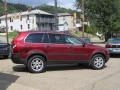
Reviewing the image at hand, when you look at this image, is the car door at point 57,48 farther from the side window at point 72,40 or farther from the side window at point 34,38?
the side window at point 34,38

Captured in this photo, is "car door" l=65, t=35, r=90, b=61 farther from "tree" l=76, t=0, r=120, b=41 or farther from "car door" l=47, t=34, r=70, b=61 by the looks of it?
"tree" l=76, t=0, r=120, b=41

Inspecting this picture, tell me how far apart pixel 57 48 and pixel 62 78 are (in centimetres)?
225

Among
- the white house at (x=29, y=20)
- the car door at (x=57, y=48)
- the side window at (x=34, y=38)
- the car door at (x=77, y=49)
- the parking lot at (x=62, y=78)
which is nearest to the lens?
the parking lot at (x=62, y=78)

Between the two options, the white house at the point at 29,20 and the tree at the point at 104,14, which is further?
the white house at the point at 29,20

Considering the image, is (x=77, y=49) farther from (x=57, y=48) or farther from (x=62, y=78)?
(x=62, y=78)

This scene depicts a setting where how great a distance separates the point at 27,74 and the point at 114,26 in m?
41.1

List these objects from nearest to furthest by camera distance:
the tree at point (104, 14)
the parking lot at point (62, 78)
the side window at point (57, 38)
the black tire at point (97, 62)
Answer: the parking lot at point (62, 78) → the side window at point (57, 38) → the black tire at point (97, 62) → the tree at point (104, 14)

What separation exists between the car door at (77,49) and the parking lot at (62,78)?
2.05ft

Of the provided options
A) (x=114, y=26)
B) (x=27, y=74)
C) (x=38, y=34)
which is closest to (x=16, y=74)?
(x=27, y=74)

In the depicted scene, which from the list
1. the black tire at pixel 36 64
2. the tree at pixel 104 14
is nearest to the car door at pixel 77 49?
the black tire at pixel 36 64

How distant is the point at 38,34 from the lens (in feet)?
50.8

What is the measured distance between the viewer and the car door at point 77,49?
15.8 metres

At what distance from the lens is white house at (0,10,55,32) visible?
10544 centimetres

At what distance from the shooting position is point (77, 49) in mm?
15844
